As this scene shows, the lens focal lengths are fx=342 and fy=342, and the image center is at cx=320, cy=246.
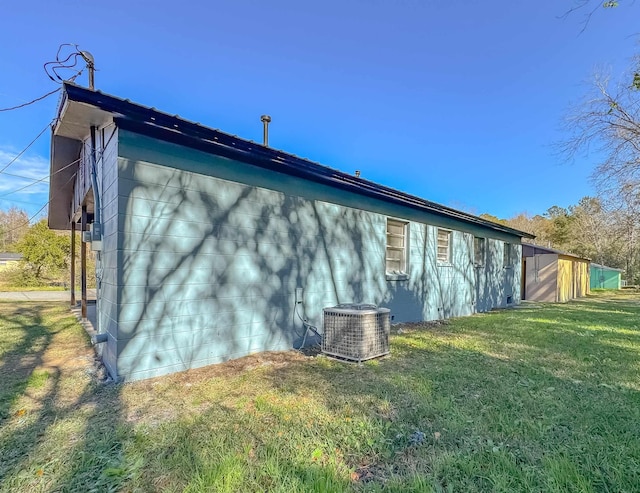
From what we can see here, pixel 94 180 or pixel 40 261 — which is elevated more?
pixel 94 180

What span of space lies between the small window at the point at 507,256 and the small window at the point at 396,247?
23.5ft

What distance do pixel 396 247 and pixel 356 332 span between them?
389cm

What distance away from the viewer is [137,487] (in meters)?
2.03

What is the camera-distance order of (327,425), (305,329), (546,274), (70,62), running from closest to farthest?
(327,425)
(70,62)
(305,329)
(546,274)

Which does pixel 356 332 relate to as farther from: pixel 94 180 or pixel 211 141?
pixel 94 180

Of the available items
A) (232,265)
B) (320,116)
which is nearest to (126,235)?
(232,265)

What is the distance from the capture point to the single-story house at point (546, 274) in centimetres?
1614

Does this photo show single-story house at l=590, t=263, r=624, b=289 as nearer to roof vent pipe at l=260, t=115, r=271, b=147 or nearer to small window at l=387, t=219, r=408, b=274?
small window at l=387, t=219, r=408, b=274

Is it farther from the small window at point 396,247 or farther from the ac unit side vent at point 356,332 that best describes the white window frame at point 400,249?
the ac unit side vent at point 356,332

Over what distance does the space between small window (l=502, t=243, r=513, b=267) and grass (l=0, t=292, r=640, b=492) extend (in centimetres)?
899

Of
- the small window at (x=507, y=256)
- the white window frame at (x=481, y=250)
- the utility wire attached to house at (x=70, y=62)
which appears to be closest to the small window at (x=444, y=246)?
the white window frame at (x=481, y=250)

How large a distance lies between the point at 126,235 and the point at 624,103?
1478 centimetres

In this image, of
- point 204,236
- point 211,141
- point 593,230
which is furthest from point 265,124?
point 593,230

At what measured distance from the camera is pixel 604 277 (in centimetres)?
3091
